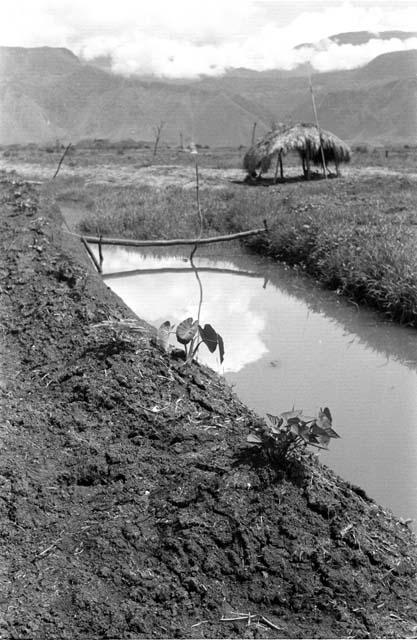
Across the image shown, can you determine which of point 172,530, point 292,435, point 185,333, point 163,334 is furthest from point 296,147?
point 172,530

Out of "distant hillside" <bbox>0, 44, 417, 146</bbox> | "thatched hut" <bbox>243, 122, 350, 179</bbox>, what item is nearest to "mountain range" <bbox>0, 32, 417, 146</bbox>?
"distant hillside" <bbox>0, 44, 417, 146</bbox>

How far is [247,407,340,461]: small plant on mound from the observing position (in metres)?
2.68

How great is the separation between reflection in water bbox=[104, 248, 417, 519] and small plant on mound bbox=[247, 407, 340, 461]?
45.8 inches

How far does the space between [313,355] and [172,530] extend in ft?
12.8

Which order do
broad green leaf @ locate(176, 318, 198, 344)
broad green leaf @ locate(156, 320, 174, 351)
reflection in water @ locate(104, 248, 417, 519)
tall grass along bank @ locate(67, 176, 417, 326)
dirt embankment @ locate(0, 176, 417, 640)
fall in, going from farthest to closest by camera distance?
tall grass along bank @ locate(67, 176, 417, 326)
reflection in water @ locate(104, 248, 417, 519)
broad green leaf @ locate(156, 320, 174, 351)
broad green leaf @ locate(176, 318, 198, 344)
dirt embankment @ locate(0, 176, 417, 640)

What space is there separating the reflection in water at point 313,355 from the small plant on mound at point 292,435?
1164 mm

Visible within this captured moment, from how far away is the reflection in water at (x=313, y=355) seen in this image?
424 cm

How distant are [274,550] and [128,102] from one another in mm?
193161

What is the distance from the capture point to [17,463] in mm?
3021

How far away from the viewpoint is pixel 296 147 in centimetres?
1952

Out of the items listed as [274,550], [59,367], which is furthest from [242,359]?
[274,550]

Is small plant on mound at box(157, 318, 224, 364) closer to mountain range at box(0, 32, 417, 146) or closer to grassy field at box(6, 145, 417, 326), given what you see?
grassy field at box(6, 145, 417, 326)

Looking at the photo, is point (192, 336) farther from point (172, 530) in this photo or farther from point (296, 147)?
point (296, 147)

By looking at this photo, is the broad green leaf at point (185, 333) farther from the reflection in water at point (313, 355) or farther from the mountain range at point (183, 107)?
the mountain range at point (183, 107)
